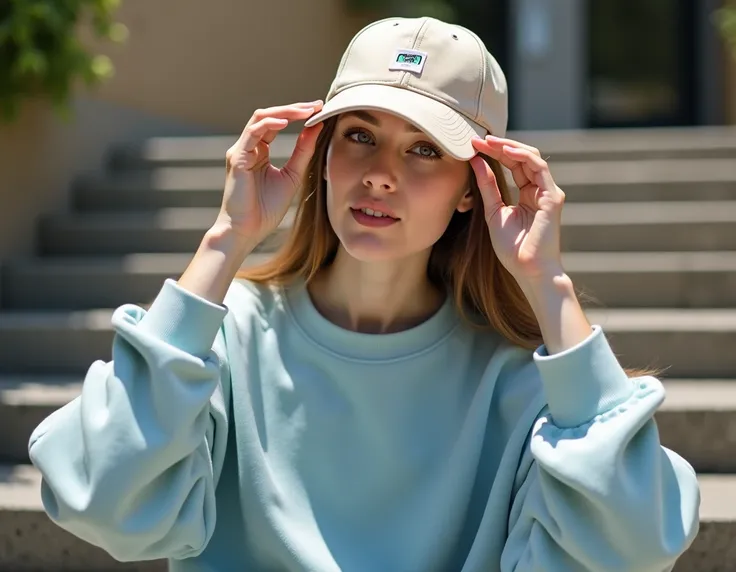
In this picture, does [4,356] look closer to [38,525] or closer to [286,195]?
[38,525]

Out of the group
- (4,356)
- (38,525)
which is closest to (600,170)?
(4,356)

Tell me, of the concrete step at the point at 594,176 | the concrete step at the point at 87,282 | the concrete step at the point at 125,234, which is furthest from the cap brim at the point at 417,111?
the concrete step at the point at 594,176

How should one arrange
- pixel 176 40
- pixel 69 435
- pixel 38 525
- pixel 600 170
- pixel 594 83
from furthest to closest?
pixel 594 83
pixel 176 40
pixel 600 170
pixel 38 525
pixel 69 435

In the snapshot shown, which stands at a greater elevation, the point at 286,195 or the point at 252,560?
the point at 286,195

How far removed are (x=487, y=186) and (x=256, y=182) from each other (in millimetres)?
385

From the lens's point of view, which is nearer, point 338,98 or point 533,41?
point 338,98

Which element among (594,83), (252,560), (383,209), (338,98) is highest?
(338,98)

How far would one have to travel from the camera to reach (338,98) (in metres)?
1.63

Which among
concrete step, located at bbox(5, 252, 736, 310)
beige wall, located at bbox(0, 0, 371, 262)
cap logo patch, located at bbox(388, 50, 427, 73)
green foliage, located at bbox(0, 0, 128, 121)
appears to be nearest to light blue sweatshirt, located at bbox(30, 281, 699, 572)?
cap logo patch, located at bbox(388, 50, 427, 73)

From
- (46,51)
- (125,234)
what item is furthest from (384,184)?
(125,234)

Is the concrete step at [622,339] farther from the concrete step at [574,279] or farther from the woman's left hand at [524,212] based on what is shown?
the woman's left hand at [524,212]

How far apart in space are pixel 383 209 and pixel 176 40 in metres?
4.54

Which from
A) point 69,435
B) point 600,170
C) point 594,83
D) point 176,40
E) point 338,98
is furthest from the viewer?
point 594,83

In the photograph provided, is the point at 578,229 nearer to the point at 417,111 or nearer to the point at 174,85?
the point at 417,111
